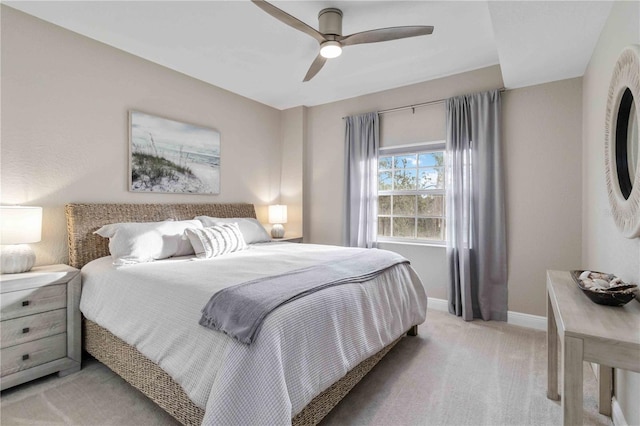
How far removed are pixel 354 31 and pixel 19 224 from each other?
112 inches

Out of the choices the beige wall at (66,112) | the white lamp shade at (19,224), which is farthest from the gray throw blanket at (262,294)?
the beige wall at (66,112)

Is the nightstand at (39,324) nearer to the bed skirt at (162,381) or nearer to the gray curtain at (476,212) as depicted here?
the bed skirt at (162,381)

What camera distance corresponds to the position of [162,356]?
63.5 inches

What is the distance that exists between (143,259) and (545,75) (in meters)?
3.85


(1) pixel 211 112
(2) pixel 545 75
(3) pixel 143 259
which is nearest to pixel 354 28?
(2) pixel 545 75

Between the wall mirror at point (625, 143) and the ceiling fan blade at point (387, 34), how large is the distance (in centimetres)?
112

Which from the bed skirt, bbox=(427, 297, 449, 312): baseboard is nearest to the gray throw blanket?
the bed skirt

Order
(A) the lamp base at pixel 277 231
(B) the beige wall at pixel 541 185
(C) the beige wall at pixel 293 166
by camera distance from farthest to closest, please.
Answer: (C) the beige wall at pixel 293 166
(A) the lamp base at pixel 277 231
(B) the beige wall at pixel 541 185

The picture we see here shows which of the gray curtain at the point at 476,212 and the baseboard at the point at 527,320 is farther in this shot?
the gray curtain at the point at 476,212

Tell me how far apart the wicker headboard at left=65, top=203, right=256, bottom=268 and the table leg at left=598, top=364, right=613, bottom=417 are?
3632 mm

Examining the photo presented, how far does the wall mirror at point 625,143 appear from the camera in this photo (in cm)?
142

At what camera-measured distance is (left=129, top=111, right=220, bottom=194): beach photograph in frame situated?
3.16 meters

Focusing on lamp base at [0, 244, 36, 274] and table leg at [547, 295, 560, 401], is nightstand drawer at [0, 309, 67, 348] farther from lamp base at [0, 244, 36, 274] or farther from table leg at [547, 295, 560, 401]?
table leg at [547, 295, 560, 401]

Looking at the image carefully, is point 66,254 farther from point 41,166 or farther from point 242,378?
point 242,378
